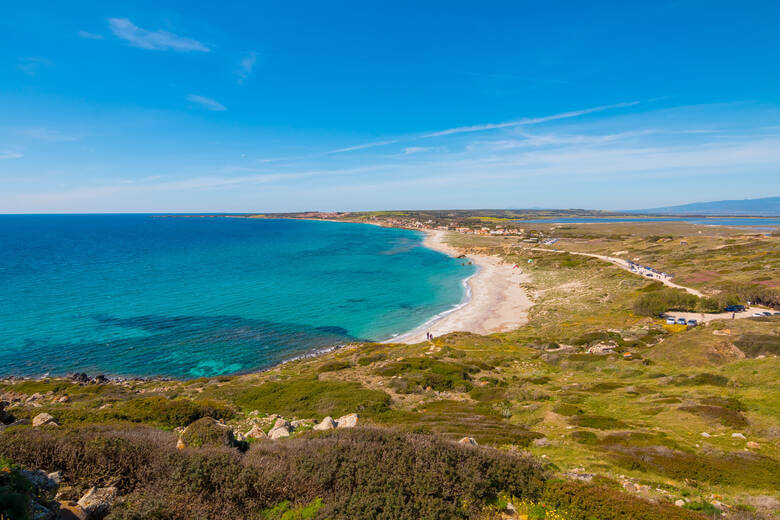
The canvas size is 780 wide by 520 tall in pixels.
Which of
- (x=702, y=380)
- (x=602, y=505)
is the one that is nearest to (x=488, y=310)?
(x=702, y=380)

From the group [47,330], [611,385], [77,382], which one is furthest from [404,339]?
[47,330]

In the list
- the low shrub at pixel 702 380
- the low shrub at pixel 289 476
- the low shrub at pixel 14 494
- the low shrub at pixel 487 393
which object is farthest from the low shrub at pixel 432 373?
the low shrub at pixel 14 494

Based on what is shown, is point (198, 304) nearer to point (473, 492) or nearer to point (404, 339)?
point (404, 339)

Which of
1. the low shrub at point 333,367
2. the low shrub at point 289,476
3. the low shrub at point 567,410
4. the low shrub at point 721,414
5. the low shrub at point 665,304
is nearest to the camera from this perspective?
the low shrub at point 289,476

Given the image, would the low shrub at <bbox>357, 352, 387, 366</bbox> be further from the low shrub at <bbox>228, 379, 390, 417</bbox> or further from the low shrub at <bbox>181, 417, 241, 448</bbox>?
the low shrub at <bbox>181, 417, 241, 448</bbox>

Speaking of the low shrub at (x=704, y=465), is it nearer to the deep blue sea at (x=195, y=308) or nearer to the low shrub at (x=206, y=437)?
the low shrub at (x=206, y=437)

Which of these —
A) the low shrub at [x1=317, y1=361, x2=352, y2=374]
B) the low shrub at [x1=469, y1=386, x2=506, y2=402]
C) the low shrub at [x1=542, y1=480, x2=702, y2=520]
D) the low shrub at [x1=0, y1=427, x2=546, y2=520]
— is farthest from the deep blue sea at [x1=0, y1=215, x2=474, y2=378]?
the low shrub at [x1=542, y1=480, x2=702, y2=520]

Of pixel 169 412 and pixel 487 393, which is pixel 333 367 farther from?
pixel 169 412
